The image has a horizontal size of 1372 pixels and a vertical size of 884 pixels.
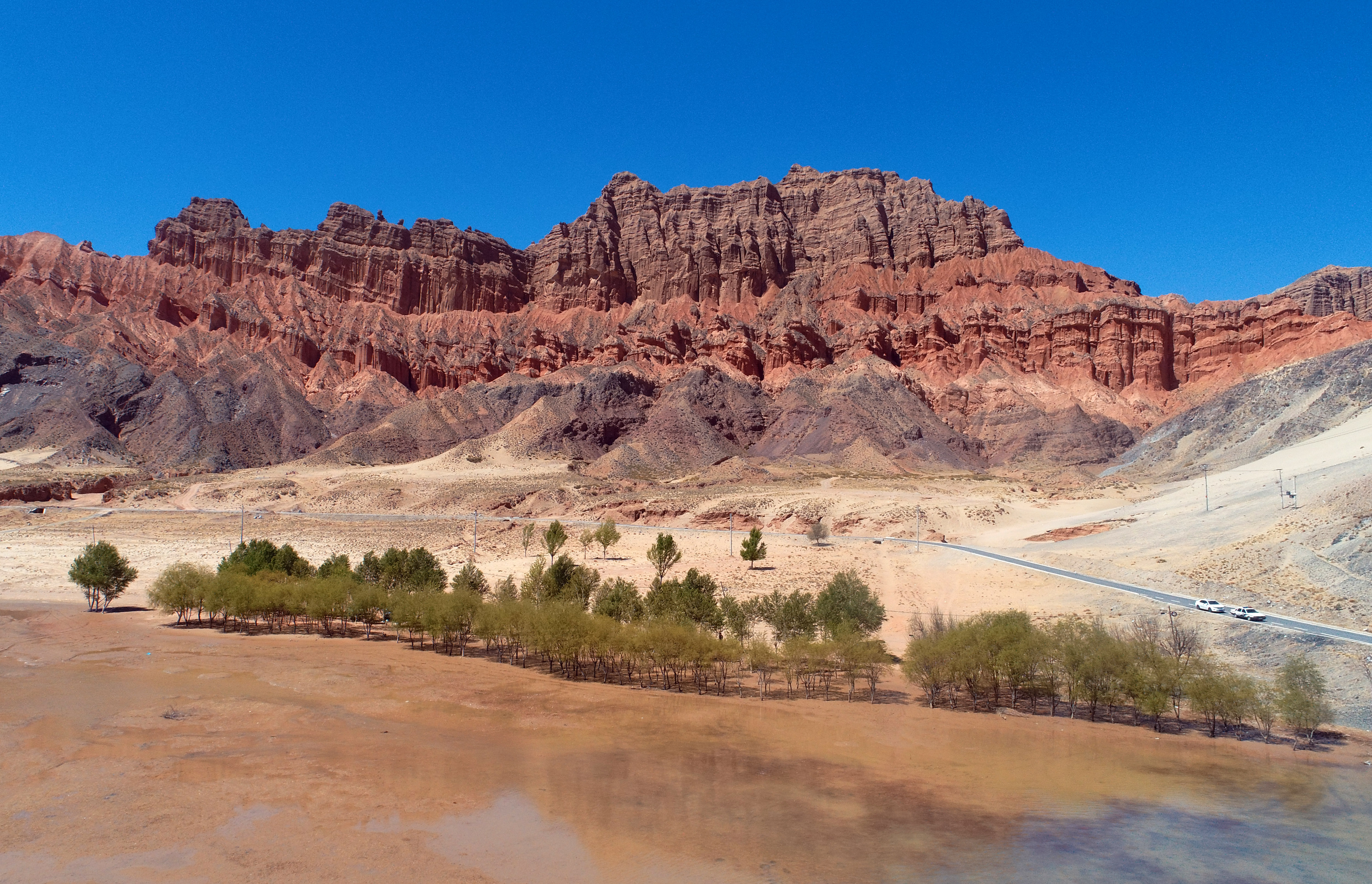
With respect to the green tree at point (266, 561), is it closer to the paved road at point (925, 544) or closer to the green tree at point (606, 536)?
the green tree at point (606, 536)

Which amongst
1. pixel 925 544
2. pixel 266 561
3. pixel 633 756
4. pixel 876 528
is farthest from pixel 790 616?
pixel 876 528

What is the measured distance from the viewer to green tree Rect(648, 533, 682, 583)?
5228 centimetres

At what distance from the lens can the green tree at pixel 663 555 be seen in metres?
52.3

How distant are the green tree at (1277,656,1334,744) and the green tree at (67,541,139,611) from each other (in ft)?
186

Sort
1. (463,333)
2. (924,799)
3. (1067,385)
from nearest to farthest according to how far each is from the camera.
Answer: (924,799), (1067,385), (463,333)

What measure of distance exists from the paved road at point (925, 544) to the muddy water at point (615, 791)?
834 centimetres

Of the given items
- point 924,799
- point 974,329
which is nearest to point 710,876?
point 924,799

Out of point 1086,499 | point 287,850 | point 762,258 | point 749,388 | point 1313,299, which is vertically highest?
point 762,258

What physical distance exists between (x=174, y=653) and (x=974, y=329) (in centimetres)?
13263

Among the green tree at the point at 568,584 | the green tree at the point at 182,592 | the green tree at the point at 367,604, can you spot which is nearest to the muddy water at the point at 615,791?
the green tree at the point at 568,584

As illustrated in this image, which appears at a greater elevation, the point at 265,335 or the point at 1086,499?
the point at 265,335

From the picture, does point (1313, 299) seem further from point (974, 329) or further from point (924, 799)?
point (924, 799)

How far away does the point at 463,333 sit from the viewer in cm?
17238

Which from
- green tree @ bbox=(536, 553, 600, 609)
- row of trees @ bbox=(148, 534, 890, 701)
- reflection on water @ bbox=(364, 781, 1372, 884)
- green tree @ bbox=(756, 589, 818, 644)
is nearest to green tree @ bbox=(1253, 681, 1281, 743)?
reflection on water @ bbox=(364, 781, 1372, 884)
